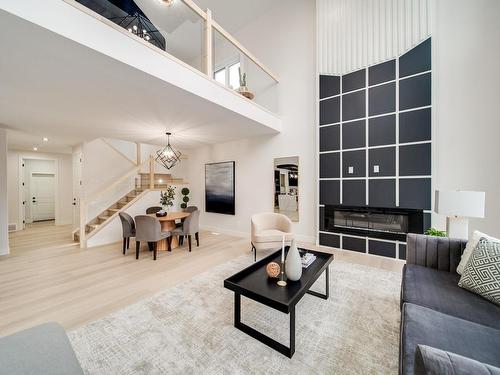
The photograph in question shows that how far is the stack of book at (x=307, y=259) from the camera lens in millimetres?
2294

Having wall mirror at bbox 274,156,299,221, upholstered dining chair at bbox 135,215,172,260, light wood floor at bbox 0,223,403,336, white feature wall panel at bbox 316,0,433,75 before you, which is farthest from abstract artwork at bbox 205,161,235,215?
white feature wall panel at bbox 316,0,433,75

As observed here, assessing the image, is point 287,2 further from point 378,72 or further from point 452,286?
point 452,286

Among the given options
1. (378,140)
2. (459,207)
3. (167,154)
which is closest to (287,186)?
(378,140)

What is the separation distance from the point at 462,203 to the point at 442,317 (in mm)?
1515

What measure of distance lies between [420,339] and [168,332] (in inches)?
74.5

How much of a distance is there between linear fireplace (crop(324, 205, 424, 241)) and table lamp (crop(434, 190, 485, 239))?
104 centimetres

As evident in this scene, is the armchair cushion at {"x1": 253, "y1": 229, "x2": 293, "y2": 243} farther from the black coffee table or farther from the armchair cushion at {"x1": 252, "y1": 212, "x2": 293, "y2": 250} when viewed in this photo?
the black coffee table

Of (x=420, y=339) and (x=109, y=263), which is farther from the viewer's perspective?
(x=109, y=263)

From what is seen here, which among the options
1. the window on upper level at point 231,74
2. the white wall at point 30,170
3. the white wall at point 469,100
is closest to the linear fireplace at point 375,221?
the white wall at point 469,100

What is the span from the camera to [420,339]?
1.12 m

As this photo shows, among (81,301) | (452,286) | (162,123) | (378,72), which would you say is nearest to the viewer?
(452,286)

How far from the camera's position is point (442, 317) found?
1.30 metres

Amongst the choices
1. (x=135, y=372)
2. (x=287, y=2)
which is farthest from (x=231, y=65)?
(x=135, y=372)

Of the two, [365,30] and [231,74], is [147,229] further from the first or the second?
[365,30]
